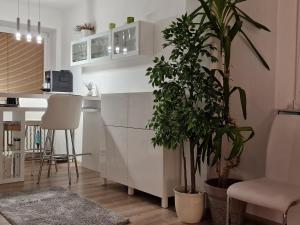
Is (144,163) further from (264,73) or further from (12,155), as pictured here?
(12,155)

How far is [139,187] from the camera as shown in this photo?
3.09 m

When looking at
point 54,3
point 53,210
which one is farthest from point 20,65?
point 53,210

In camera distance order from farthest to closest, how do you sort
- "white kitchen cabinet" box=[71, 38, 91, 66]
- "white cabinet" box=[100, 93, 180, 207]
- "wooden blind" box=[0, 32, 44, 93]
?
"wooden blind" box=[0, 32, 44, 93], "white kitchen cabinet" box=[71, 38, 91, 66], "white cabinet" box=[100, 93, 180, 207]

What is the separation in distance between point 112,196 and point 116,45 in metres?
1.90

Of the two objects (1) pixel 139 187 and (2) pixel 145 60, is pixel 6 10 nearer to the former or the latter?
(2) pixel 145 60

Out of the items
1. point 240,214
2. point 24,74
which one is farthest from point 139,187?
point 24,74

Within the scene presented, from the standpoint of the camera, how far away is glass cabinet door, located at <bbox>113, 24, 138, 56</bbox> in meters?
→ 3.71

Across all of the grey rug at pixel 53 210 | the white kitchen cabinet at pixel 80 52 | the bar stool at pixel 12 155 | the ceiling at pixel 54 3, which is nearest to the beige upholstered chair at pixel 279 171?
the grey rug at pixel 53 210

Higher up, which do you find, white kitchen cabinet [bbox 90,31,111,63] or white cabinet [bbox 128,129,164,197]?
white kitchen cabinet [bbox 90,31,111,63]

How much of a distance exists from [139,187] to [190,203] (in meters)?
0.70

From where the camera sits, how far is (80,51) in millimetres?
4844

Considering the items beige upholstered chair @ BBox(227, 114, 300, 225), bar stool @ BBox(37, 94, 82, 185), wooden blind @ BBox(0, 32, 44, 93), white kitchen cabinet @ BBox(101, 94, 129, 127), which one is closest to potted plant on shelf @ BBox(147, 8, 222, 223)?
beige upholstered chair @ BBox(227, 114, 300, 225)

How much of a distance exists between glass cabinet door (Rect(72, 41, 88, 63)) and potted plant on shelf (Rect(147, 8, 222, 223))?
7.70 ft

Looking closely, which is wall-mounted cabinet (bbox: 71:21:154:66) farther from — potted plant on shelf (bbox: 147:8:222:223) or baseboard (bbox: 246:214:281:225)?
baseboard (bbox: 246:214:281:225)
